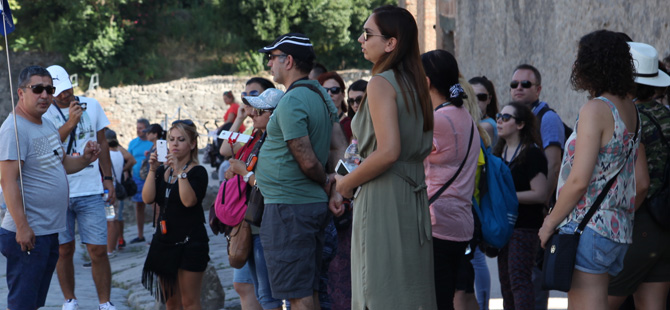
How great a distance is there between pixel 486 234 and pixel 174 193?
2.14 m

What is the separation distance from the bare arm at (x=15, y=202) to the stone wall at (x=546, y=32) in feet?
15.4

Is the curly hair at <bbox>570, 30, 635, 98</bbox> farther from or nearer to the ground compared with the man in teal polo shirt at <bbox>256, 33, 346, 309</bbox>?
farther from the ground

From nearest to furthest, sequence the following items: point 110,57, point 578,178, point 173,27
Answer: point 578,178
point 110,57
point 173,27

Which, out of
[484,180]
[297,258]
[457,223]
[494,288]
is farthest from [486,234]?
[494,288]

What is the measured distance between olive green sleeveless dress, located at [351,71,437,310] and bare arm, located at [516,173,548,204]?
1928 millimetres

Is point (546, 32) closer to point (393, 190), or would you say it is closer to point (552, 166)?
point (552, 166)

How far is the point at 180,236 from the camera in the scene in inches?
207

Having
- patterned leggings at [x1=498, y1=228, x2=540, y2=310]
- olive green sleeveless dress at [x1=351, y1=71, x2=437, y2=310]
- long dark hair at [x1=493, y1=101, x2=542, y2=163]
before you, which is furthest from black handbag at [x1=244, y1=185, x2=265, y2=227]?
long dark hair at [x1=493, y1=101, x2=542, y2=163]

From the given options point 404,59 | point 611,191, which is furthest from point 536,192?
point 404,59

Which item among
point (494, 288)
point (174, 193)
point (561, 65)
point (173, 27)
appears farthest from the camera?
point (173, 27)

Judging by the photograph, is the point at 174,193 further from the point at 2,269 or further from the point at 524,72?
the point at 2,269

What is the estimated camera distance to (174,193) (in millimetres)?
5328

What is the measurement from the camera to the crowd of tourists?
128 inches

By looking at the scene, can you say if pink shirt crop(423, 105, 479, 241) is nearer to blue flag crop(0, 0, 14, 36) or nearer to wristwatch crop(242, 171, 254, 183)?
wristwatch crop(242, 171, 254, 183)
